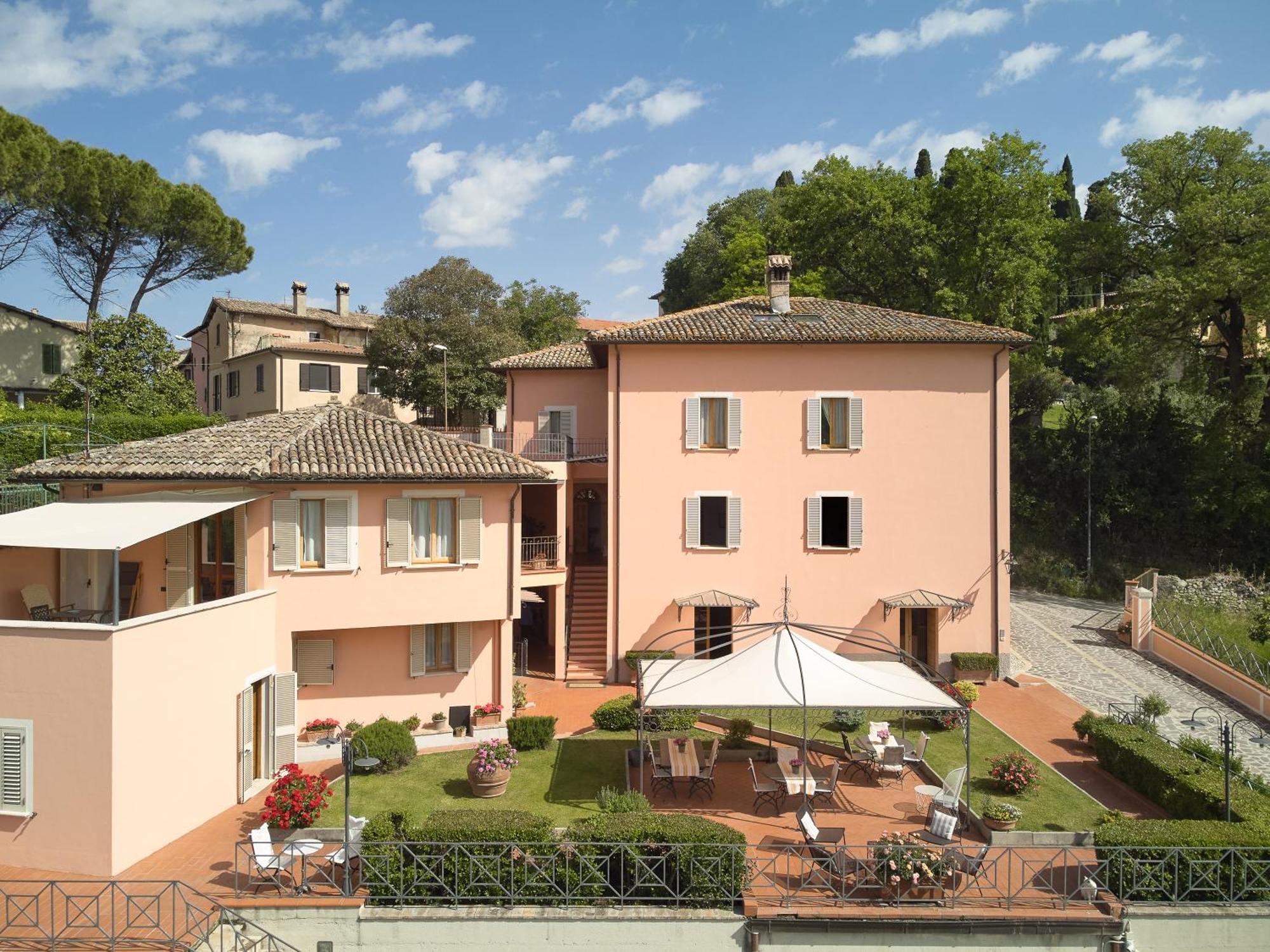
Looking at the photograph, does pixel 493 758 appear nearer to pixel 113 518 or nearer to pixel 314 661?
pixel 314 661

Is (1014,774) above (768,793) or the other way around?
above

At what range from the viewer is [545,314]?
169ft

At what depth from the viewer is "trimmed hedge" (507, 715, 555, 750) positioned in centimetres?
1798

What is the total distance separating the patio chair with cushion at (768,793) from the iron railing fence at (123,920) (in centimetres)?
783

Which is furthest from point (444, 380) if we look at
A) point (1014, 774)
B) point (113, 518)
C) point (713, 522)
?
point (1014, 774)

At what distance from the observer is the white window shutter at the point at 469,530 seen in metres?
19.0

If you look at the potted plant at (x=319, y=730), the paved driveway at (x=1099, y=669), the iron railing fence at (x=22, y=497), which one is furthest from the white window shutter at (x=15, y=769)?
the paved driveway at (x=1099, y=669)

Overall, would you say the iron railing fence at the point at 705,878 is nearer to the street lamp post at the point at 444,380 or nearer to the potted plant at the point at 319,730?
the potted plant at the point at 319,730

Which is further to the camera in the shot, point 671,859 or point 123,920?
point 671,859

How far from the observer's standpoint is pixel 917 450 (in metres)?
23.9

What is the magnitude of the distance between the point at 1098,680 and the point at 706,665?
47.7 feet

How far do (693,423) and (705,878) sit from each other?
14252mm

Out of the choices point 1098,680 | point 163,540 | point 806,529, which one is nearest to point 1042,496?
point 1098,680

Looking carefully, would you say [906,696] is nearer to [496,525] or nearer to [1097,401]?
[496,525]
